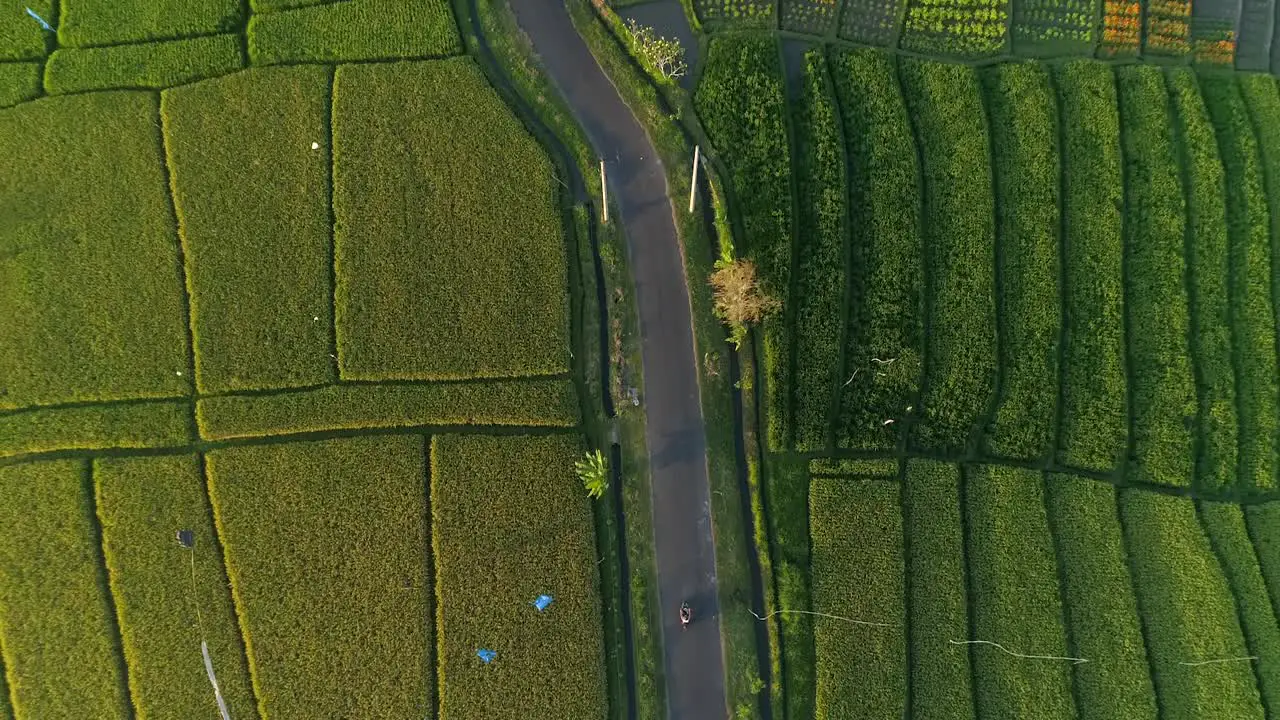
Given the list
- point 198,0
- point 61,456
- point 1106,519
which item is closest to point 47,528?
point 61,456

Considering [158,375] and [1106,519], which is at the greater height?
[158,375]

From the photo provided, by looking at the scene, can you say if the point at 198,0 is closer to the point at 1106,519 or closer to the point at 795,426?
the point at 795,426

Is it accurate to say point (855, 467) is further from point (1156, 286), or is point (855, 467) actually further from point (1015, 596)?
point (1156, 286)

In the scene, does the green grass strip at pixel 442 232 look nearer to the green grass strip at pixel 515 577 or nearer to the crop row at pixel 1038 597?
the green grass strip at pixel 515 577

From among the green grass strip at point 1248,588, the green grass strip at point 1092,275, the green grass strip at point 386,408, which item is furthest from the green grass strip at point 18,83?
the green grass strip at point 1248,588

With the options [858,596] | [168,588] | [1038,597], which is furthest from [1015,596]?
[168,588]
